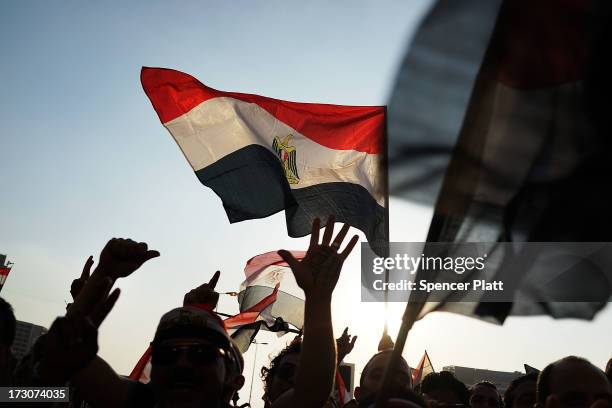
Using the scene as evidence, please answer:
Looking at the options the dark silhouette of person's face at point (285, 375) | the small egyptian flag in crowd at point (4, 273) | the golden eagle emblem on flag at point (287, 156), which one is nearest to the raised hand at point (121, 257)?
the dark silhouette of person's face at point (285, 375)

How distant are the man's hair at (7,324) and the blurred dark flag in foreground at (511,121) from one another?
225 centimetres

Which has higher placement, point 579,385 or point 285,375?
point 285,375

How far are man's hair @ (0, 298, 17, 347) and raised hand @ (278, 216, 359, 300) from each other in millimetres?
1561

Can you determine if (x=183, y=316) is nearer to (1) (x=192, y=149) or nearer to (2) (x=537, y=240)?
(2) (x=537, y=240)

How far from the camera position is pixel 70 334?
1936 mm

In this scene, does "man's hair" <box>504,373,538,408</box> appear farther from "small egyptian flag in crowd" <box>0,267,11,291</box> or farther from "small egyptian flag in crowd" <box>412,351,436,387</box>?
"small egyptian flag in crowd" <box>0,267,11,291</box>

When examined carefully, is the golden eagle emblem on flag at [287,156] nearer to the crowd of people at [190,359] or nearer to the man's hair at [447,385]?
the man's hair at [447,385]

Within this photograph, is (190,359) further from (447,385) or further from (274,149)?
(274,149)

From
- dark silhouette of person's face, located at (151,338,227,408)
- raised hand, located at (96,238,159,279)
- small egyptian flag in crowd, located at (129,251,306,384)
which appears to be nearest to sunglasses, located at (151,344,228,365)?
dark silhouette of person's face, located at (151,338,227,408)

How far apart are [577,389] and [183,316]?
1.93m

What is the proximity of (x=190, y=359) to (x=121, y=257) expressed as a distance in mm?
578

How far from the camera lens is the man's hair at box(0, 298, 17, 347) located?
9.58 feet

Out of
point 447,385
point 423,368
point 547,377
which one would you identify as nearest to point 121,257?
point 547,377

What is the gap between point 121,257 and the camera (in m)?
2.67
